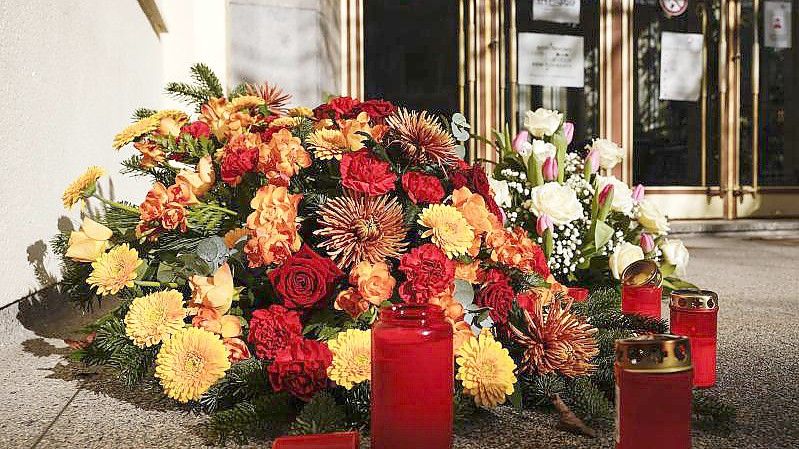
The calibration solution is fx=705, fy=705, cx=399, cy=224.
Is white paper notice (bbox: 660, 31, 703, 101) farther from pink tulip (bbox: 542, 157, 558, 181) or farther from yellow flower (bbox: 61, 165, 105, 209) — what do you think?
yellow flower (bbox: 61, 165, 105, 209)

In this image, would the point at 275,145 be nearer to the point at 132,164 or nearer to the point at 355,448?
the point at 132,164

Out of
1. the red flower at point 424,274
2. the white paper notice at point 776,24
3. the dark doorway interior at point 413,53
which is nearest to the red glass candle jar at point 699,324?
the red flower at point 424,274

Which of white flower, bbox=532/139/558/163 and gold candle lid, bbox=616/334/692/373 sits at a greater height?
white flower, bbox=532/139/558/163

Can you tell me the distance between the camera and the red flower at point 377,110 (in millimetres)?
1146

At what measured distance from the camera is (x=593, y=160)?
1.79m

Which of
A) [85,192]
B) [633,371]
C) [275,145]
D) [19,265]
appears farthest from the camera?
[19,265]

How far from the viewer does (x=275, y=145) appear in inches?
41.7

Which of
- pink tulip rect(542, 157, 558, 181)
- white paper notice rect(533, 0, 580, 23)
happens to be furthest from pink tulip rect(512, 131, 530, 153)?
white paper notice rect(533, 0, 580, 23)

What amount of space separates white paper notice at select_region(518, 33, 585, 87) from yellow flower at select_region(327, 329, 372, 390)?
4.45 metres

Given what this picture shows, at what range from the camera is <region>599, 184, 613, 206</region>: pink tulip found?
1678 millimetres

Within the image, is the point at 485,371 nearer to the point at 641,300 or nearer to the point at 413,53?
the point at 641,300

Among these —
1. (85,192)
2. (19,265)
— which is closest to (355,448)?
(85,192)

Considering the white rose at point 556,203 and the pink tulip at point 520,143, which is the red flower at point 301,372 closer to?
the white rose at point 556,203

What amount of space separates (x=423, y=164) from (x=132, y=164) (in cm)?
54
